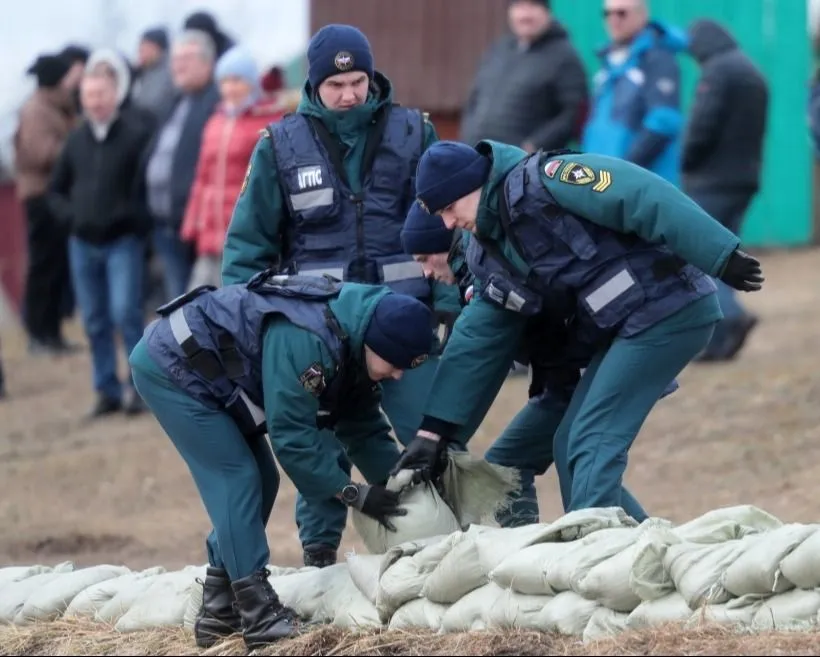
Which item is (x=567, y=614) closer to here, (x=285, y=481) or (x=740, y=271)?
(x=740, y=271)

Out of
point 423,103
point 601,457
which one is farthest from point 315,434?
point 423,103

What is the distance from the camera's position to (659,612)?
5133 millimetres

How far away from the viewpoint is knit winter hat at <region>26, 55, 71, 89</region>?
531 inches

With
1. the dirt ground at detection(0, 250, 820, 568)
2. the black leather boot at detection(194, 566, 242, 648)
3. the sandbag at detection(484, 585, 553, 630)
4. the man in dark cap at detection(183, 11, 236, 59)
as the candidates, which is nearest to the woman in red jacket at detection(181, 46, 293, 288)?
the dirt ground at detection(0, 250, 820, 568)

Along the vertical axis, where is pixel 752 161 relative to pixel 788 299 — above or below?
above

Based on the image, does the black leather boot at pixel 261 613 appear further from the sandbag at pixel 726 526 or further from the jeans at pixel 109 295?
the jeans at pixel 109 295

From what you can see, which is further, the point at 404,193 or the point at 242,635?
the point at 404,193

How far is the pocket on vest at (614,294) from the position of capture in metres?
5.87

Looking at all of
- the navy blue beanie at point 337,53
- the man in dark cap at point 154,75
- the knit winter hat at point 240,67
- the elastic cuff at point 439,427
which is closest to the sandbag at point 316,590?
the elastic cuff at point 439,427

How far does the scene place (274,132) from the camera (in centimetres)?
666

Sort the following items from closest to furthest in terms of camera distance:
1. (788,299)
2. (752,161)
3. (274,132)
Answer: (274,132), (752,161), (788,299)

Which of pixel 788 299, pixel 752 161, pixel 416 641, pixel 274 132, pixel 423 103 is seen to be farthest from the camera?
pixel 423 103

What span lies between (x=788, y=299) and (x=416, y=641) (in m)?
8.89

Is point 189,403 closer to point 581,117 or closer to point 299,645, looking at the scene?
point 299,645
